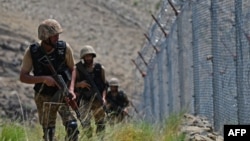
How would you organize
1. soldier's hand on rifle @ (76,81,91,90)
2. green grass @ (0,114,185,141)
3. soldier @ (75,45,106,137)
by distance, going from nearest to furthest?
green grass @ (0,114,185,141) < soldier's hand on rifle @ (76,81,91,90) < soldier @ (75,45,106,137)

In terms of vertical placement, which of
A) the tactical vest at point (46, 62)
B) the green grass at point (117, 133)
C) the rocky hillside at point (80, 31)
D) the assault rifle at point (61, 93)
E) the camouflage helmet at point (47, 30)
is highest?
the rocky hillside at point (80, 31)

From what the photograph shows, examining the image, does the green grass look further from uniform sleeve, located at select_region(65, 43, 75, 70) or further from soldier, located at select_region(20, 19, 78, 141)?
uniform sleeve, located at select_region(65, 43, 75, 70)

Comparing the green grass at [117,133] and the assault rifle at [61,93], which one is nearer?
the green grass at [117,133]

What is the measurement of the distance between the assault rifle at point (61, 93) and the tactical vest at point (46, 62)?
7 cm

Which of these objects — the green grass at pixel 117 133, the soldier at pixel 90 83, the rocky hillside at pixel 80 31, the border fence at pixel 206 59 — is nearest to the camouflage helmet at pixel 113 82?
the border fence at pixel 206 59

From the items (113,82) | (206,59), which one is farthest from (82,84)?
(113,82)

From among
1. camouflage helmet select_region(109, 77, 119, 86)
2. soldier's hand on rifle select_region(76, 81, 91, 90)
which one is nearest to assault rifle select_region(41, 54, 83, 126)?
soldier's hand on rifle select_region(76, 81, 91, 90)

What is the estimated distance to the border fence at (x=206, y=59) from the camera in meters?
9.51

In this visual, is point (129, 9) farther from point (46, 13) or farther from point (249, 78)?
point (249, 78)

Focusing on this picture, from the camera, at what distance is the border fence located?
9.51 m

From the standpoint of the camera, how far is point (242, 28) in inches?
370

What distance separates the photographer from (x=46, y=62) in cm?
946

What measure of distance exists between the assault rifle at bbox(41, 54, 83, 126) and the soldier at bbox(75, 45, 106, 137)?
4.65ft

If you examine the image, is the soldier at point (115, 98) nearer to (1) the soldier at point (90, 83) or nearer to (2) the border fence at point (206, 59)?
(2) the border fence at point (206, 59)
